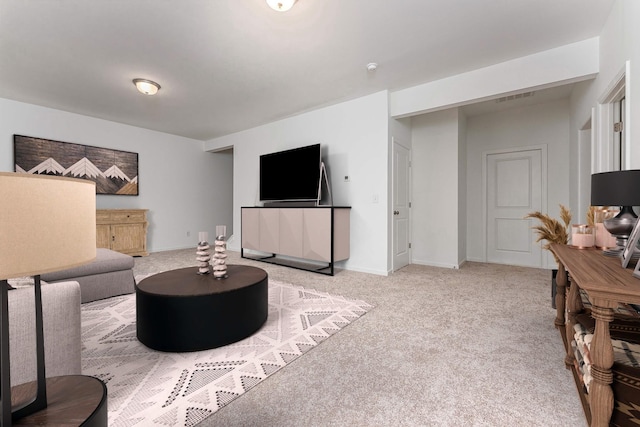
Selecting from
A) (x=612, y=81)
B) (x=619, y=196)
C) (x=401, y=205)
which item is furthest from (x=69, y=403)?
(x=401, y=205)

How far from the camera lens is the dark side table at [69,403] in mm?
621

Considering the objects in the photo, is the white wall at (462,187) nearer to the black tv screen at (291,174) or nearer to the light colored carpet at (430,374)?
the light colored carpet at (430,374)

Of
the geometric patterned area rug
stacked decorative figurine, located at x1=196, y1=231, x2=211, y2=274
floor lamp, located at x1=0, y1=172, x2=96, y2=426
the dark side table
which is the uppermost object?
floor lamp, located at x1=0, y1=172, x2=96, y2=426

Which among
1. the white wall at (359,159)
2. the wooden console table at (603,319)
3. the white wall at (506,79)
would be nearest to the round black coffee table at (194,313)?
the wooden console table at (603,319)

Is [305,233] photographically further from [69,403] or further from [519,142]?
[519,142]

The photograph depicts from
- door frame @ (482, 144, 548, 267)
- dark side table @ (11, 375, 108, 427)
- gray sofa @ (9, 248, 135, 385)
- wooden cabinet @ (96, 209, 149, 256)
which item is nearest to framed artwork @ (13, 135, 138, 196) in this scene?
wooden cabinet @ (96, 209, 149, 256)

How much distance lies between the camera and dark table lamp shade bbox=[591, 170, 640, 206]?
136cm

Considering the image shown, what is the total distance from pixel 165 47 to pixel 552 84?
3812 millimetres

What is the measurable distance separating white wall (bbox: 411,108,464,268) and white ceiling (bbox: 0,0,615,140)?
43.0 inches

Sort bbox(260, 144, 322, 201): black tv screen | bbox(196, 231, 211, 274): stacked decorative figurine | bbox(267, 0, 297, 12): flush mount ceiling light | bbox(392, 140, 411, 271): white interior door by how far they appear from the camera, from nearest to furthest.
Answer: bbox(267, 0, 297, 12): flush mount ceiling light
bbox(196, 231, 211, 274): stacked decorative figurine
bbox(392, 140, 411, 271): white interior door
bbox(260, 144, 322, 201): black tv screen

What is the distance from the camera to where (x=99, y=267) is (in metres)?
2.63

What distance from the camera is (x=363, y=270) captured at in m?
4.01

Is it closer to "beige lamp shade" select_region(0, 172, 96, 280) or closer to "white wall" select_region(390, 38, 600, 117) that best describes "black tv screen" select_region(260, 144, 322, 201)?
"white wall" select_region(390, 38, 600, 117)

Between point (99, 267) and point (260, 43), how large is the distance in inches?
100
